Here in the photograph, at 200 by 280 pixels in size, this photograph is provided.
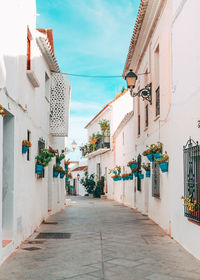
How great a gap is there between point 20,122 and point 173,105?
3449 millimetres

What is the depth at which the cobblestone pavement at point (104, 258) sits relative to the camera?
564 cm

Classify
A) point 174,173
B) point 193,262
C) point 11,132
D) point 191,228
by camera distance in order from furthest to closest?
point 174,173
point 11,132
point 191,228
point 193,262

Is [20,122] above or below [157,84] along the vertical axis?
below

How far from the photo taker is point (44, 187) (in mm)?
12719

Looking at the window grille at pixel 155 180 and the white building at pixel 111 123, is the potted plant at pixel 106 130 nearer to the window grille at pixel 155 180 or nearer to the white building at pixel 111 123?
the white building at pixel 111 123

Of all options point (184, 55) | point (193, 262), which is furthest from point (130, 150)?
point (193, 262)

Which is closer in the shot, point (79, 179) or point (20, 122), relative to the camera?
point (20, 122)

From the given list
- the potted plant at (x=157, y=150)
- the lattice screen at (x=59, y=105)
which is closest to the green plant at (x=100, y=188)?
the lattice screen at (x=59, y=105)

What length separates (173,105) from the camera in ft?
29.2

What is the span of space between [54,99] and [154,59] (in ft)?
→ 14.6

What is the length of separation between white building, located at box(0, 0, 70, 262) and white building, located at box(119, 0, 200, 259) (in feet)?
10.8

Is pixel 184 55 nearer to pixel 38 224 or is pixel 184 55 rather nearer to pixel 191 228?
pixel 191 228

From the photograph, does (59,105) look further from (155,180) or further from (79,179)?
(79,179)

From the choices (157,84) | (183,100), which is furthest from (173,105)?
Result: (157,84)
